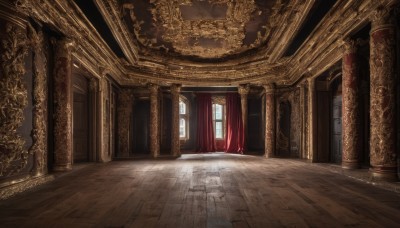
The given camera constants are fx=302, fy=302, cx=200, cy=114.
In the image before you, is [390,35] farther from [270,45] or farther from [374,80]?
[270,45]

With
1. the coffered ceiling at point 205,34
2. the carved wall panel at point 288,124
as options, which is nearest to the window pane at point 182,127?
the coffered ceiling at point 205,34

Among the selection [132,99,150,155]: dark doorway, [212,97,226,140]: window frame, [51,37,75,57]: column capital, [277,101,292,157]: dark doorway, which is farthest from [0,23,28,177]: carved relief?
[212,97,226,140]: window frame

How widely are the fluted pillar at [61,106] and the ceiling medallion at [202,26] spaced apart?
169cm

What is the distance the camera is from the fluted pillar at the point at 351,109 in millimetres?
6332

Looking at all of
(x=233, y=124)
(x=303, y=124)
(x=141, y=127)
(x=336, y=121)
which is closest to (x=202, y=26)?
(x=336, y=121)

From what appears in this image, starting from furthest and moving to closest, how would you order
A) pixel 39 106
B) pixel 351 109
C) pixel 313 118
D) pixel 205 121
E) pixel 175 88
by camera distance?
pixel 205 121 < pixel 175 88 < pixel 313 118 < pixel 351 109 < pixel 39 106

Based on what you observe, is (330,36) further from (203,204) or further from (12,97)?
(12,97)

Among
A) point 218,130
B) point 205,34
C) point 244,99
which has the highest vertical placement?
point 205,34

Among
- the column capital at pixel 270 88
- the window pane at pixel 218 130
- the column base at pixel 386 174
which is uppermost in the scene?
the column capital at pixel 270 88

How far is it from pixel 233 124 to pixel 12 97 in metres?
10.8

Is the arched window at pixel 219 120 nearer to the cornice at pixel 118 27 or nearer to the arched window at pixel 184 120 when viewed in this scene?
the arched window at pixel 184 120

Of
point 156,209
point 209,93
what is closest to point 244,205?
point 156,209

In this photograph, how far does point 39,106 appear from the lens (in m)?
5.35

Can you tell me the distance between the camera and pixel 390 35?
4805 millimetres
